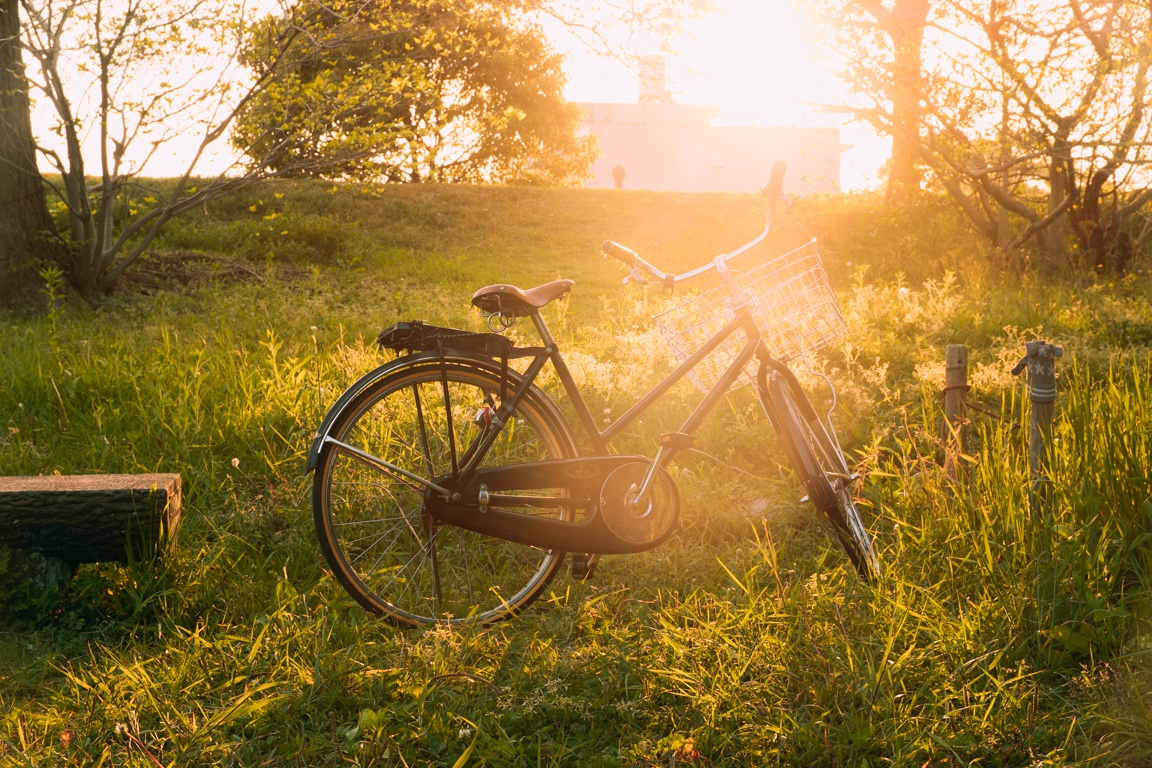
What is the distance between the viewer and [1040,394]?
359 cm

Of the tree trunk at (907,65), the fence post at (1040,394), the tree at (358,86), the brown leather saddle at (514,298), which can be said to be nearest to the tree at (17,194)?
the tree at (358,86)

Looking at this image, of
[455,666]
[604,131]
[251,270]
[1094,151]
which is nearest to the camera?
[455,666]

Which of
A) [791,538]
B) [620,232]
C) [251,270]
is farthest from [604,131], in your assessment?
[791,538]

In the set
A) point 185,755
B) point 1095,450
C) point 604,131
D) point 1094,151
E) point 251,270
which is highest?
point 604,131

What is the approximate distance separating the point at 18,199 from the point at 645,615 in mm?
8169

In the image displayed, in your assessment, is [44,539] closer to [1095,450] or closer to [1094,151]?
[1095,450]

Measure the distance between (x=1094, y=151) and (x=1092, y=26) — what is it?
1218 millimetres

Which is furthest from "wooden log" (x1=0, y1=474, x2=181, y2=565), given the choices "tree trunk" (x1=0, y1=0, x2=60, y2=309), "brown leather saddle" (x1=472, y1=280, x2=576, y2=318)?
"tree trunk" (x1=0, y1=0, x2=60, y2=309)

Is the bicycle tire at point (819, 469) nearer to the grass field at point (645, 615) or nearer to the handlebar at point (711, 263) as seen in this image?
the grass field at point (645, 615)

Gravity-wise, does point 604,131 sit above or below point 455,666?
above

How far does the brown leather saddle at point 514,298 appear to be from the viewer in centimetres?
328

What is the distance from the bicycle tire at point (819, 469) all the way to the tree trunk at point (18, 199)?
7.83m

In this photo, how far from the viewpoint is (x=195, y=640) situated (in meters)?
3.17

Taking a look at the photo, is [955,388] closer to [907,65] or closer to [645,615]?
[645,615]
